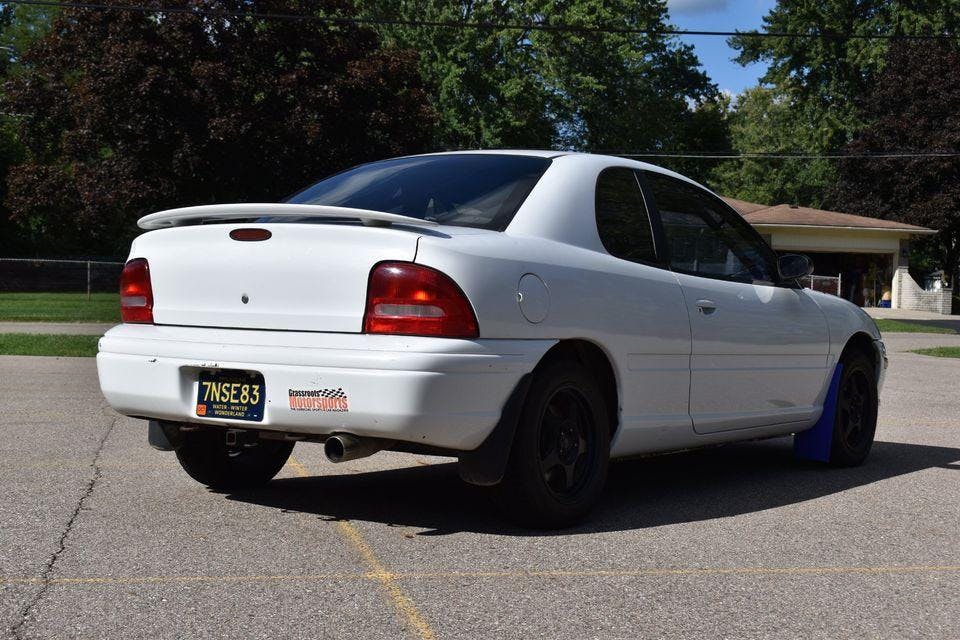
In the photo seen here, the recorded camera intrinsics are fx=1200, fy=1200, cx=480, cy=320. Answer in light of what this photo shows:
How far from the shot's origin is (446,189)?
5520mm

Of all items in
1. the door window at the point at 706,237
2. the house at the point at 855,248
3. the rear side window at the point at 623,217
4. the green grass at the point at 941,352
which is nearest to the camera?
the rear side window at the point at 623,217

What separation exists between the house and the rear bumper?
125 feet

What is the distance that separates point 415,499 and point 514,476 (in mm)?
1107

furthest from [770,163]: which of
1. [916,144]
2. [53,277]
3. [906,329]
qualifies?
[53,277]

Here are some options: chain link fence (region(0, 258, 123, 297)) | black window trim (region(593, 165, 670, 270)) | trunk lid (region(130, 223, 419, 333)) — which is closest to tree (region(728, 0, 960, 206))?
chain link fence (region(0, 258, 123, 297))

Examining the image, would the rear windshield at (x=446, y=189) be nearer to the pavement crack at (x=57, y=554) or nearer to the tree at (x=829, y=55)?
the pavement crack at (x=57, y=554)

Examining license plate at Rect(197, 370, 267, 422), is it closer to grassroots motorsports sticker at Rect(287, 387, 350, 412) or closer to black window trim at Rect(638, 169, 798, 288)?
grassroots motorsports sticker at Rect(287, 387, 350, 412)

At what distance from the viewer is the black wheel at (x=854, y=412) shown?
732cm

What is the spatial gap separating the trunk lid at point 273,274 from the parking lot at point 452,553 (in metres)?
0.90

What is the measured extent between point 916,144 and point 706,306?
49.3 meters

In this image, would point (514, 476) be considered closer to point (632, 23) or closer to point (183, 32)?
point (183, 32)

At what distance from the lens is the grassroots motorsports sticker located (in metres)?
4.65

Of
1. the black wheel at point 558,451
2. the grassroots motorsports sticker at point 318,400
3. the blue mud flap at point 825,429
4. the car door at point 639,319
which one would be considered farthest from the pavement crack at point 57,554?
the blue mud flap at point 825,429

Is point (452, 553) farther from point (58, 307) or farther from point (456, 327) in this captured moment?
point (58, 307)
